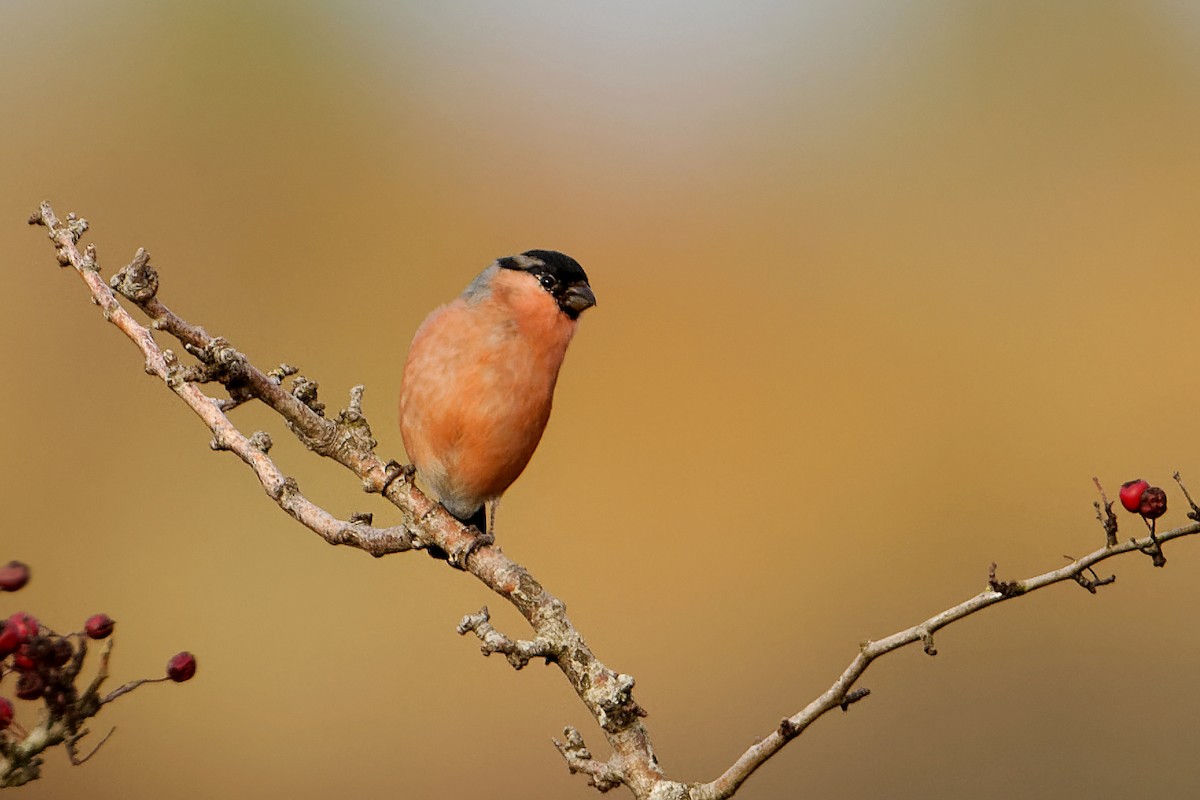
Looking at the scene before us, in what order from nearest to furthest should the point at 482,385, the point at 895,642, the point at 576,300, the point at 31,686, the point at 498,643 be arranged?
the point at 895,642
the point at 31,686
the point at 498,643
the point at 482,385
the point at 576,300

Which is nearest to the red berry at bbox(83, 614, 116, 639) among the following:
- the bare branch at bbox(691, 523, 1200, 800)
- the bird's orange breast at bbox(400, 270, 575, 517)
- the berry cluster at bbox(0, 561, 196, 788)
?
the berry cluster at bbox(0, 561, 196, 788)

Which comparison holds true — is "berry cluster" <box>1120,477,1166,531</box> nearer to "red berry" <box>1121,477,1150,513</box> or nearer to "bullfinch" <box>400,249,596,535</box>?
"red berry" <box>1121,477,1150,513</box>

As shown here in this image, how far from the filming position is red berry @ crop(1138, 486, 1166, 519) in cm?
260

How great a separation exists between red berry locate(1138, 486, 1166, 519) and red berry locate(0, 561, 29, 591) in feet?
7.31

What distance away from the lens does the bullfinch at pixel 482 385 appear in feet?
13.7

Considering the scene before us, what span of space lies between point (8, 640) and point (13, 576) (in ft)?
0.71

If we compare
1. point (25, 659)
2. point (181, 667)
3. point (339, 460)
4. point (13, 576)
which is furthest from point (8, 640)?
point (339, 460)

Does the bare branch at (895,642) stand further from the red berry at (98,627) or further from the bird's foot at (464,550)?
the red berry at (98,627)

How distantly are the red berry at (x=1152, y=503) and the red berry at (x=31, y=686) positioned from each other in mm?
2253

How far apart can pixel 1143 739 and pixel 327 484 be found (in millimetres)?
5651

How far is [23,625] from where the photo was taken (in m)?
2.38

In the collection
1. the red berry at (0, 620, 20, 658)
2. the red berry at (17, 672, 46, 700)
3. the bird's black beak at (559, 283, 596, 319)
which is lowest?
the red berry at (17, 672, 46, 700)

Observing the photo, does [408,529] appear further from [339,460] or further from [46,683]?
[46,683]

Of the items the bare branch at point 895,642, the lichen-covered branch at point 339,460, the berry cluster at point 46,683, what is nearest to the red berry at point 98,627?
the berry cluster at point 46,683
